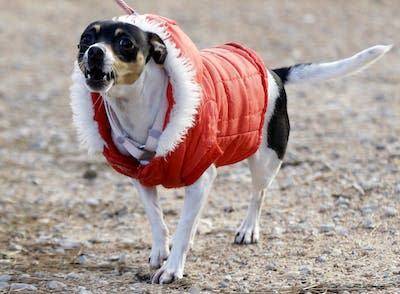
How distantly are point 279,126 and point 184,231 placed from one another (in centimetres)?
105

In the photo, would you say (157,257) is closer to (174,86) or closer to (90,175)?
(174,86)

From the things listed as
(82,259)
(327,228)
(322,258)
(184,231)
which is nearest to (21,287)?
(82,259)

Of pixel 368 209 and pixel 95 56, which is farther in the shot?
pixel 368 209

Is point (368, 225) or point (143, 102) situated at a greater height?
point (143, 102)

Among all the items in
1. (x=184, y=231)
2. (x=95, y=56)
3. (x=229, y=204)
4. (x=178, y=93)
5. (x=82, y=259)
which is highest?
(x=95, y=56)

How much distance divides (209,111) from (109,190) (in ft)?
8.63

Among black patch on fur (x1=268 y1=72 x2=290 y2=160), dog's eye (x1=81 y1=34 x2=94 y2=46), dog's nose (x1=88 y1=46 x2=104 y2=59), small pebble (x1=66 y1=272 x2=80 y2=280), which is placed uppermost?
dog's nose (x1=88 y1=46 x2=104 y2=59)

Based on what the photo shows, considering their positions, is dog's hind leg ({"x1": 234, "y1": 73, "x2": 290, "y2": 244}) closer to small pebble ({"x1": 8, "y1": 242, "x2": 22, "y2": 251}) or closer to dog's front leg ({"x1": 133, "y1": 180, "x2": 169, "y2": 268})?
dog's front leg ({"x1": 133, "y1": 180, "x2": 169, "y2": 268})

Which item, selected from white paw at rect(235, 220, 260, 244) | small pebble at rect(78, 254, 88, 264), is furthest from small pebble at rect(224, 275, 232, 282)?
small pebble at rect(78, 254, 88, 264)

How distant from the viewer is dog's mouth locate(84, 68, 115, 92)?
4949mm

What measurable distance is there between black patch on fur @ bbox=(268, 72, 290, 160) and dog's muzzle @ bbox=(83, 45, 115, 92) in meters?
1.36

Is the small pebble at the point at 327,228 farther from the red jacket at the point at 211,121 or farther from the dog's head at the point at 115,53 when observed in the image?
the dog's head at the point at 115,53

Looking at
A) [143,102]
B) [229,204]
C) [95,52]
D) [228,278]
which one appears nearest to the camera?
[95,52]

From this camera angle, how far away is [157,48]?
5215 millimetres
